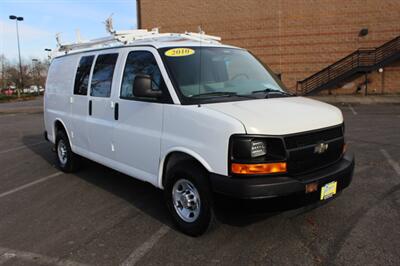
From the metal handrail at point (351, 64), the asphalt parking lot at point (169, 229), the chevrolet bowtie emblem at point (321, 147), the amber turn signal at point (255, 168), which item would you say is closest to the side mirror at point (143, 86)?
the amber turn signal at point (255, 168)

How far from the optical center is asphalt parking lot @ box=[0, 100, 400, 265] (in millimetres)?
3557

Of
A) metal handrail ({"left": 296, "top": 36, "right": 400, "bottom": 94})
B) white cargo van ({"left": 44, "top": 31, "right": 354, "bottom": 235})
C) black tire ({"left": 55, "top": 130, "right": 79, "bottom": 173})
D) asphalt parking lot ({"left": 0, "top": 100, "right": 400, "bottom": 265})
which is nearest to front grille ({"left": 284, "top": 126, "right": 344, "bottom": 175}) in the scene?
white cargo van ({"left": 44, "top": 31, "right": 354, "bottom": 235})

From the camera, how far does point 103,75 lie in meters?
5.36

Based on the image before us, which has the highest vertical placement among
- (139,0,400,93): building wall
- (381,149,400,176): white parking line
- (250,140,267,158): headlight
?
(139,0,400,93): building wall

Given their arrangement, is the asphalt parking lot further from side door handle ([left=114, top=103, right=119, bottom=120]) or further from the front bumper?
side door handle ([left=114, top=103, right=119, bottom=120])

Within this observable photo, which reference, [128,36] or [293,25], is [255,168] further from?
[293,25]

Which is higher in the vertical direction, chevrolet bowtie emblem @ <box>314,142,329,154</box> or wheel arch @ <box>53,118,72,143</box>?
chevrolet bowtie emblem @ <box>314,142,329,154</box>

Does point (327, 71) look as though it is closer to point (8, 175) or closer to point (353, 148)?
point (353, 148)

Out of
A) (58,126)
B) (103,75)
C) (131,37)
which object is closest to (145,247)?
(103,75)

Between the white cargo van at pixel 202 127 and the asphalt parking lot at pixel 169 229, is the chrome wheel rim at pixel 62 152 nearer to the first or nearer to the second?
the asphalt parking lot at pixel 169 229

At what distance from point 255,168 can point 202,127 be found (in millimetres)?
653

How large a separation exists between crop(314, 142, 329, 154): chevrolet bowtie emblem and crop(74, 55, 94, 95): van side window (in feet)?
11.9

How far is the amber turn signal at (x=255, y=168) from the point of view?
342 centimetres

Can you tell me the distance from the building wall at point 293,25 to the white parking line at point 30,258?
24.8 m
